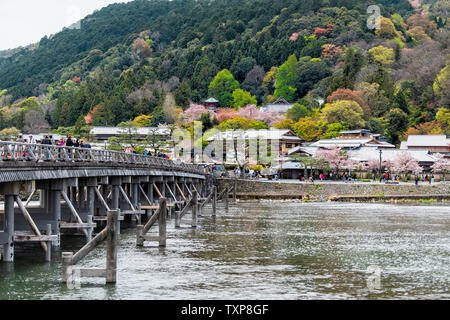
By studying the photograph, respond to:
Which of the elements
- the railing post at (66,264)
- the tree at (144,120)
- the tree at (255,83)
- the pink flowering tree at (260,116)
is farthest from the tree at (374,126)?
the railing post at (66,264)

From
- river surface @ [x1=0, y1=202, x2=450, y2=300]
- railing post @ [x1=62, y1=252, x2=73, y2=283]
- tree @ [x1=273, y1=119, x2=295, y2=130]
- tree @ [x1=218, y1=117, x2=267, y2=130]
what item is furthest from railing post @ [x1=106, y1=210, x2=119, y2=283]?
tree @ [x1=273, y1=119, x2=295, y2=130]

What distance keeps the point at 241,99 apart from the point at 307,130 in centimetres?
4006

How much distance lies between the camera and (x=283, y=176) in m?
88.1

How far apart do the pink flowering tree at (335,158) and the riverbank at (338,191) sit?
11075mm

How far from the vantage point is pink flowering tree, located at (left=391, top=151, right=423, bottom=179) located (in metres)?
83.9

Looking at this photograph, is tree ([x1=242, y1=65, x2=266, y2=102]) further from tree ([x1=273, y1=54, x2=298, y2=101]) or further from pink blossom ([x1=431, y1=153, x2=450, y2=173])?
pink blossom ([x1=431, y1=153, x2=450, y2=173])

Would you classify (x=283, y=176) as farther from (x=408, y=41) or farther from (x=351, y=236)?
(x=408, y=41)

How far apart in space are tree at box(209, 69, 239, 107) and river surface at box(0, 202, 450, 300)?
10482 cm

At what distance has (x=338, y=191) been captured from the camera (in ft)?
237

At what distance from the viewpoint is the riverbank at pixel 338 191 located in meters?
70.2

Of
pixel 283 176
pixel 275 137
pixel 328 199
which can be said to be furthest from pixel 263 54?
pixel 328 199

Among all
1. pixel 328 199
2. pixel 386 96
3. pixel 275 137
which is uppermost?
pixel 386 96
